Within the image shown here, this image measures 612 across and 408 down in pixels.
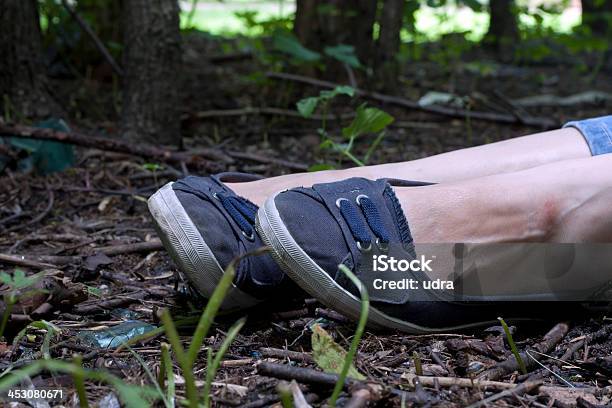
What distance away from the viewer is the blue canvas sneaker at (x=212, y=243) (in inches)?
52.2

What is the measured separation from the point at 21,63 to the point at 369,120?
127 cm

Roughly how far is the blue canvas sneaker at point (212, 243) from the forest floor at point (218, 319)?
6 centimetres

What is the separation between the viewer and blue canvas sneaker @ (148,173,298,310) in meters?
1.33

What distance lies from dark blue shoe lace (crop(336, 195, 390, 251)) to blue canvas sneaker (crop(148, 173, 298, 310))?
0.17m

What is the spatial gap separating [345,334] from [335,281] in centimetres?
11

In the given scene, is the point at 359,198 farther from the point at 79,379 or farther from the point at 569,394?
the point at 79,379

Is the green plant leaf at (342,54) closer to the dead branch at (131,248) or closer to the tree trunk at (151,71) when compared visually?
the tree trunk at (151,71)

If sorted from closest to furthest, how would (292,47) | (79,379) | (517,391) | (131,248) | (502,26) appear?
1. (79,379)
2. (517,391)
3. (131,248)
4. (292,47)
5. (502,26)

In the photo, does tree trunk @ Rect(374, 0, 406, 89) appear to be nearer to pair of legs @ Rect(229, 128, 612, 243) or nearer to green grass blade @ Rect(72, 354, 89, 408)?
pair of legs @ Rect(229, 128, 612, 243)

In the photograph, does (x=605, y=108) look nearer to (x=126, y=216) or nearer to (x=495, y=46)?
(x=495, y=46)

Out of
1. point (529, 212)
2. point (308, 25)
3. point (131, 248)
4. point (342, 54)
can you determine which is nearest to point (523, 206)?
point (529, 212)

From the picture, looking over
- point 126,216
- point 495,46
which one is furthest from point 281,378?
point 495,46

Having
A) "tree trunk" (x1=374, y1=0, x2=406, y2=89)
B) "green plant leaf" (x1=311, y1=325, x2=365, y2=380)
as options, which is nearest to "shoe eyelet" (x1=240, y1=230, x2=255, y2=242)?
"green plant leaf" (x1=311, y1=325, x2=365, y2=380)

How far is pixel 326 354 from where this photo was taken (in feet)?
3.44
